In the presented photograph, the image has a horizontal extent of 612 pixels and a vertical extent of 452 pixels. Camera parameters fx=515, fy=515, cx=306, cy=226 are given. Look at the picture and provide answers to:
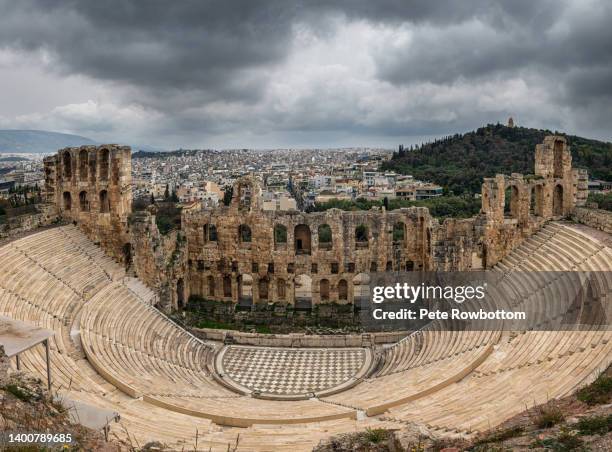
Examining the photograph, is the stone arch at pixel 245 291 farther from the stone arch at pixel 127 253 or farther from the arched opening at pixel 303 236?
the stone arch at pixel 127 253

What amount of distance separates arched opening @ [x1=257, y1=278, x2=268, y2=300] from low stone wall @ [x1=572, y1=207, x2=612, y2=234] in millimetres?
18833

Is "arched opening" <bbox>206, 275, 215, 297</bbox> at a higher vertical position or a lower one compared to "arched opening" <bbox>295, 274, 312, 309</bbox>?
higher

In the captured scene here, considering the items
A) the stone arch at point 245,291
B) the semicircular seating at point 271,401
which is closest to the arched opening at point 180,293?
the stone arch at point 245,291

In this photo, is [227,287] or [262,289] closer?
[262,289]

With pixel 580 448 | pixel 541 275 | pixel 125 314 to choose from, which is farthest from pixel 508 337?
pixel 125 314

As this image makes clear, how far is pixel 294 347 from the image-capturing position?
87.4ft

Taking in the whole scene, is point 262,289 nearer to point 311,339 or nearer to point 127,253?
point 311,339

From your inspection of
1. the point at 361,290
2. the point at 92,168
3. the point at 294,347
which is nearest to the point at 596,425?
the point at 294,347

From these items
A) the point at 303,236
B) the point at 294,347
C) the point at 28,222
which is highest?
the point at 28,222

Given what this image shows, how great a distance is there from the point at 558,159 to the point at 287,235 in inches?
661

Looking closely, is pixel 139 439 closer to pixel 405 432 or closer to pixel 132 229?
pixel 405 432

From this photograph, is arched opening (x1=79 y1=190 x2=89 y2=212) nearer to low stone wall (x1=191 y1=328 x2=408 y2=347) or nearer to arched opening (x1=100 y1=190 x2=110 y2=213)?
arched opening (x1=100 y1=190 x2=110 y2=213)

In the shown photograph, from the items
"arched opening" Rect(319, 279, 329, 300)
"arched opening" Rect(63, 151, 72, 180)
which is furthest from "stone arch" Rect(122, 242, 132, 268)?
"arched opening" Rect(319, 279, 329, 300)

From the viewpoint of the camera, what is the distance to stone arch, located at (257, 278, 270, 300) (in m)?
33.5
